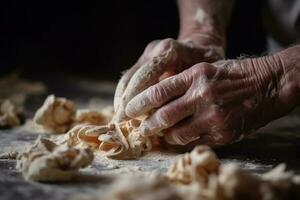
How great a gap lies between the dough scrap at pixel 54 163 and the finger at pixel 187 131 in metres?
0.26

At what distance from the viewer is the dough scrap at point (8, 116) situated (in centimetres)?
179

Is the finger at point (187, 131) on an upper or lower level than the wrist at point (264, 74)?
lower

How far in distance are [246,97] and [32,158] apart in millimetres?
545

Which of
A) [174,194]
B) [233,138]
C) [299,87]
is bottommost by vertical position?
[174,194]

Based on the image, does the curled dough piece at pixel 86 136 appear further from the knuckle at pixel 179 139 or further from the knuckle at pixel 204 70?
the knuckle at pixel 204 70

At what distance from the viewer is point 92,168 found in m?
1.27

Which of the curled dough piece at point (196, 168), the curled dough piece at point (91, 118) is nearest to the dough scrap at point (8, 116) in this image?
the curled dough piece at point (91, 118)

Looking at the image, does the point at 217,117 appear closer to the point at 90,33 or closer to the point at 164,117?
the point at 164,117

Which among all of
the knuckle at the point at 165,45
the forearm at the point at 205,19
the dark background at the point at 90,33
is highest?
the dark background at the point at 90,33

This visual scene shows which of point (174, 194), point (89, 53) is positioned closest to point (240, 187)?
point (174, 194)

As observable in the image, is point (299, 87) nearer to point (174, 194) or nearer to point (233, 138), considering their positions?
point (233, 138)

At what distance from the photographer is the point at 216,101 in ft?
4.33

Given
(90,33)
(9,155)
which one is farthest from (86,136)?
(90,33)

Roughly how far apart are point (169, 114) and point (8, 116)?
2.35 feet
